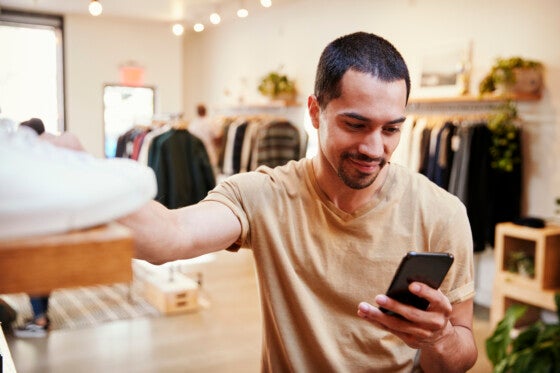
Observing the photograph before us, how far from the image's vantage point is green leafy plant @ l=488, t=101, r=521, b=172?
A: 449 cm

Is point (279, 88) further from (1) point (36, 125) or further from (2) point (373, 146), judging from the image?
(1) point (36, 125)

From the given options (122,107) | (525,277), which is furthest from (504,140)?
(122,107)

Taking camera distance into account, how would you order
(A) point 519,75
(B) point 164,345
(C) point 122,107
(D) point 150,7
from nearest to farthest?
(B) point 164,345
(A) point 519,75
(D) point 150,7
(C) point 122,107

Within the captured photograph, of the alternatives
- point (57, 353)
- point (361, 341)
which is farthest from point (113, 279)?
point (57, 353)

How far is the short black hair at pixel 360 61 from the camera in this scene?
132cm

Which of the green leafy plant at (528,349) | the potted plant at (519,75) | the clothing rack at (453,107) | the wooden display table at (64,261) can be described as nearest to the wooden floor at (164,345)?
the green leafy plant at (528,349)

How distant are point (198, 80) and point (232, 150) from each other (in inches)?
126

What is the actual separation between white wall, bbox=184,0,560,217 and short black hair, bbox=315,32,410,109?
367 centimetres

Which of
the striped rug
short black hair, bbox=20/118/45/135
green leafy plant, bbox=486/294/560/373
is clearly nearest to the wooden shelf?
green leafy plant, bbox=486/294/560/373

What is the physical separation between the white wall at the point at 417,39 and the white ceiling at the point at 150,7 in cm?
46

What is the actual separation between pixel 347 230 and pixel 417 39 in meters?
4.73

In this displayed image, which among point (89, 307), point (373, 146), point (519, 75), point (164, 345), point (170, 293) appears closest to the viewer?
point (373, 146)

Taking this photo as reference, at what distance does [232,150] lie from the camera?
7254mm

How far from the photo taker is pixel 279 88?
7.23 metres
